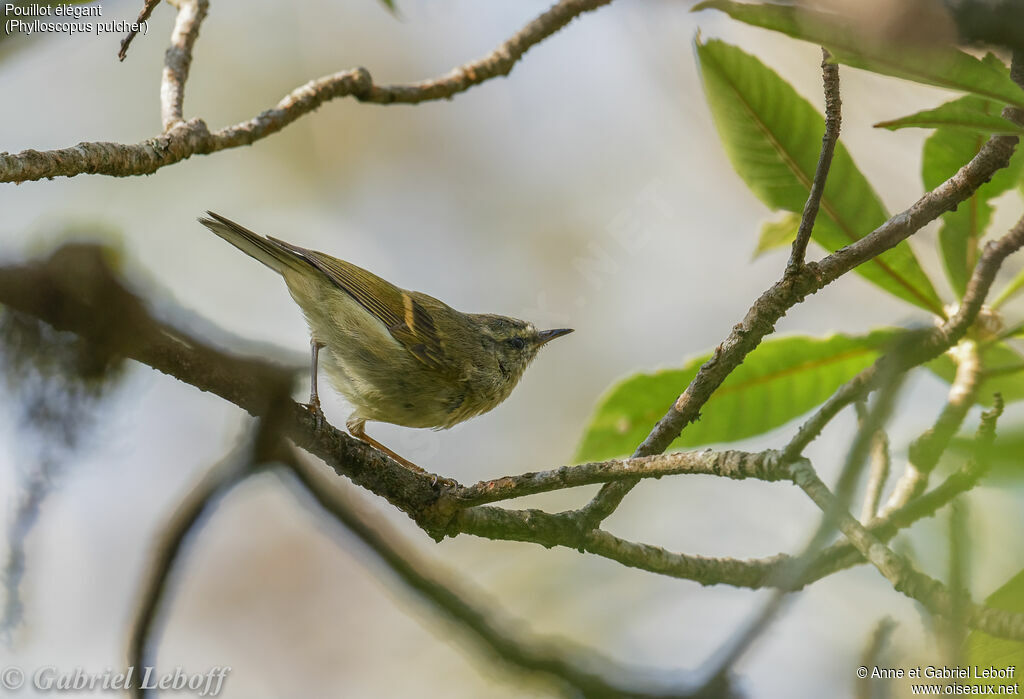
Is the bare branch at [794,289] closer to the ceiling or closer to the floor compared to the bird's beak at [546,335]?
closer to the floor

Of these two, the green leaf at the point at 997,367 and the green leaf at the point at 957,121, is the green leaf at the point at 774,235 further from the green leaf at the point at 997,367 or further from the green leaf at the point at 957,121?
the green leaf at the point at 957,121

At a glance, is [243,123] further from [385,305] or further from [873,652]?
[873,652]

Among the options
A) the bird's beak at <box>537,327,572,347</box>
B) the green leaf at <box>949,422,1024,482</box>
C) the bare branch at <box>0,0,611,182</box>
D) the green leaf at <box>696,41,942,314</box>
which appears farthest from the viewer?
the bird's beak at <box>537,327,572,347</box>

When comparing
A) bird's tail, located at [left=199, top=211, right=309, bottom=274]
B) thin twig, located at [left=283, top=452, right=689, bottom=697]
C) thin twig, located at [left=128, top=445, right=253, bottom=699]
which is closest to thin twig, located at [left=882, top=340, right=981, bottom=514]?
thin twig, located at [left=283, top=452, right=689, bottom=697]

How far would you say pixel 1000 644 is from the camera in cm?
154

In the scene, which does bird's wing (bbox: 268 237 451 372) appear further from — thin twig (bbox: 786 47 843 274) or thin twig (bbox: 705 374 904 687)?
thin twig (bbox: 705 374 904 687)

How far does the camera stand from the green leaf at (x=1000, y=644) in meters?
1.41

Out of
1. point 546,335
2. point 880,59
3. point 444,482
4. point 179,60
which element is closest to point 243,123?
point 179,60

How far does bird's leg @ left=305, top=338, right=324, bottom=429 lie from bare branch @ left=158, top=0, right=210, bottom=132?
2.90 feet

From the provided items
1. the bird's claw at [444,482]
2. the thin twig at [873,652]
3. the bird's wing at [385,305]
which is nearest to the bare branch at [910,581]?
the thin twig at [873,652]

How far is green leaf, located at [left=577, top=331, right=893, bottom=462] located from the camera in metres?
3.13

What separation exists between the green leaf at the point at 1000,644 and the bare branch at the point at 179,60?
7.65 ft

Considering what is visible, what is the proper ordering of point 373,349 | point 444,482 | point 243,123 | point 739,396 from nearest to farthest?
point 444,482, point 243,123, point 739,396, point 373,349

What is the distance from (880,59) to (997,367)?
154cm
